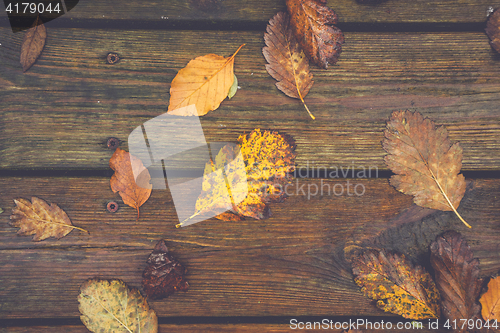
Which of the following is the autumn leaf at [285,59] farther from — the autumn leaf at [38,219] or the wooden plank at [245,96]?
the autumn leaf at [38,219]

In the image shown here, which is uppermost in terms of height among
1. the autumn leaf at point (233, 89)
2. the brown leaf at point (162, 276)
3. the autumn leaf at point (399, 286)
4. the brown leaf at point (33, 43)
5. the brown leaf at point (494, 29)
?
the brown leaf at point (494, 29)

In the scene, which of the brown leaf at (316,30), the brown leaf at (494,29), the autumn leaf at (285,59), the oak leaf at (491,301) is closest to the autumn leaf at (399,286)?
the oak leaf at (491,301)

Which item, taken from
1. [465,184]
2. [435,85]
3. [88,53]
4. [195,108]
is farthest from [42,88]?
[465,184]

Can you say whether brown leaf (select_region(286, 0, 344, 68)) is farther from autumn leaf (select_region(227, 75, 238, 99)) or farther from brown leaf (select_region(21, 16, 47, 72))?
brown leaf (select_region(21, 16, 47, 72))

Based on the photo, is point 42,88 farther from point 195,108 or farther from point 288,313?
point 288,313

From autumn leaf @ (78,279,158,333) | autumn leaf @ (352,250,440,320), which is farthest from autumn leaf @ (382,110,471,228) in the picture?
autumn leaf @ (78,279,158,333)

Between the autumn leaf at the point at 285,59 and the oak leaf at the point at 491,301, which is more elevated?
the autumn leaf at the point at 285,59
